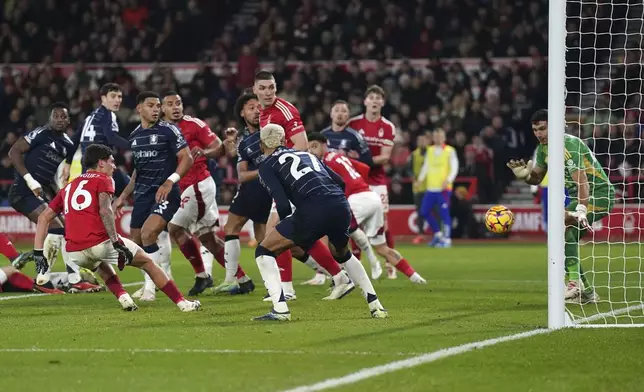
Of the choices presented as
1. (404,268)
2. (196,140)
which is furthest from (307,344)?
(404,268)

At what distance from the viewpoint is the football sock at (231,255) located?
13398 millimetres

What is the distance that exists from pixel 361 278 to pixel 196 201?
3.79 m

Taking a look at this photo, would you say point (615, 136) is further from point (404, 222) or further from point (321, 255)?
point (321, 255)

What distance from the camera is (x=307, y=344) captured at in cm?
851

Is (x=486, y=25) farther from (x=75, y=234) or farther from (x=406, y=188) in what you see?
(x=75, y=234)

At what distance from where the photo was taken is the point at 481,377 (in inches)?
278

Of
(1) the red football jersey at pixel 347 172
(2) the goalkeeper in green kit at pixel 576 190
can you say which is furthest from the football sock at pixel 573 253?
(1) the red football jersey at pixel 347 172

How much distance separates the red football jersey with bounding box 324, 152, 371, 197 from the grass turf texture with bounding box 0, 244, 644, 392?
1.76 meters

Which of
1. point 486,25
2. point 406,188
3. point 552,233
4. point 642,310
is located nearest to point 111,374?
point 552,233

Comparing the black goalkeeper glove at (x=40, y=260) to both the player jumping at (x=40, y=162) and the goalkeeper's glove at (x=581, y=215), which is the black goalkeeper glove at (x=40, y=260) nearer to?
the player jumping at (x=40, y=162)

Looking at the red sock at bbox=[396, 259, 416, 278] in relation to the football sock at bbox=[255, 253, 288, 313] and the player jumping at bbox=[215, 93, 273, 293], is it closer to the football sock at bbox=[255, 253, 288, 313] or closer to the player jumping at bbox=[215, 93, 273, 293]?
the player jumping at bbox=[215, 93, 273, 293]

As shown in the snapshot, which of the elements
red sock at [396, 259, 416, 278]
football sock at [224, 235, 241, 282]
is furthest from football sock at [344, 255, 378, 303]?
red sock at [396, 259, 416, 278]

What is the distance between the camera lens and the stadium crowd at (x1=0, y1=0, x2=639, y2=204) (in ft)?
88.8

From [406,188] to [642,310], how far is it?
1503 centimetres
